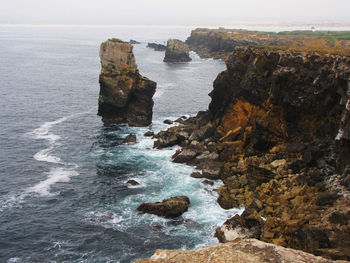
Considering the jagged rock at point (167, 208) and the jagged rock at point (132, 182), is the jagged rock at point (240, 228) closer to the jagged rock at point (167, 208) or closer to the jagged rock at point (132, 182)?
the jagged rock at point (167, 208)

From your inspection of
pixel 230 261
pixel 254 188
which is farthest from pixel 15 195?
pixel 230 261

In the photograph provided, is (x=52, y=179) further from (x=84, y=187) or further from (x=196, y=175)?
(x=196, y=175)

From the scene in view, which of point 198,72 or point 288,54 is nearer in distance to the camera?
point 288,54

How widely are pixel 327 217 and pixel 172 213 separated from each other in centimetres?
1762

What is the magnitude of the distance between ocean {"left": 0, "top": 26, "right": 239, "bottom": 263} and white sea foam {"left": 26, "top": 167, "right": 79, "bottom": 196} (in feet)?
0.47

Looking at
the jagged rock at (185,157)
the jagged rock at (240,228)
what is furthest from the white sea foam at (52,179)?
the jagged rock at (240,228)

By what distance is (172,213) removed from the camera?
140ft

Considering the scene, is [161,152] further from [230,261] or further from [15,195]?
[230,261]

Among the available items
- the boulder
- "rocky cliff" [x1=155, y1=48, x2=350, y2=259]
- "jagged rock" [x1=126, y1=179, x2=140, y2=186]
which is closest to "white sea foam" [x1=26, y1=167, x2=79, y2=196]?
"jagged rock" [x1=126, y1=179, x2=140, y2=186]

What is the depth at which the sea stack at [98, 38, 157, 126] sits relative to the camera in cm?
7644

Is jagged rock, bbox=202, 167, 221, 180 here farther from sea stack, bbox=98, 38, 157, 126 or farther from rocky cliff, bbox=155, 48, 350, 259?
sea stack, bbox=98, 38, 157, 126

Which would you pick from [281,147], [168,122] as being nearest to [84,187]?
[281,147]

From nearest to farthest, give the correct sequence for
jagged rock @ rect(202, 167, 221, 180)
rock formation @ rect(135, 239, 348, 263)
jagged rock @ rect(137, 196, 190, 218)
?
rock formation @ rect(135, 239, 348, 263) → jagged rock @ rect(137, 196, 190, 218) → jagged rock @ rect(202, 167, 221, 180)

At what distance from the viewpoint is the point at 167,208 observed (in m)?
42.9
